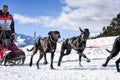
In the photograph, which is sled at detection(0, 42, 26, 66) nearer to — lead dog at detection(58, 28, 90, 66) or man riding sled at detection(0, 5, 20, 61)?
man riding sled at detection(0, 5, 20, 61)

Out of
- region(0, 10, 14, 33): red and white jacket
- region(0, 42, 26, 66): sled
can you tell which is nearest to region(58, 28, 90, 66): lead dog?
region(0, 42, 26, 66): sled

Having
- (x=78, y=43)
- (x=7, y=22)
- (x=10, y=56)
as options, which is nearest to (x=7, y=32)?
(x=7, y=22)

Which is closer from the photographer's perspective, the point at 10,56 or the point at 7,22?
the point at 10,56

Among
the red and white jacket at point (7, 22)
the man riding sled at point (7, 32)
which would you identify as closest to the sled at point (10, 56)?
the man riding sled at point (7, 32)

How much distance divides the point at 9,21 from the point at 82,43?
3.50 m

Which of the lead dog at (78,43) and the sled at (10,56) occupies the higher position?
the lead dog at (78,43)

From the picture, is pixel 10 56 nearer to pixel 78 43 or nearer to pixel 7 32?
pixel 7 32

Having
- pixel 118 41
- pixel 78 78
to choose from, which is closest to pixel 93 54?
pixel 118 41

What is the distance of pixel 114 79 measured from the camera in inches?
388

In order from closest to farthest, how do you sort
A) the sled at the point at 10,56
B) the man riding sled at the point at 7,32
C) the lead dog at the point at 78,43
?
the lead dog at the point at 78,43
the sled at the point at 10,56
the man riding sled at the point at 7,32

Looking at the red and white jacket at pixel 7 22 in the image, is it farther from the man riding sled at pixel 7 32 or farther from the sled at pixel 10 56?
the sled at pixel 10 56

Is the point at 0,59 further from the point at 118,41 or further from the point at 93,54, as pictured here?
the point at 93,54

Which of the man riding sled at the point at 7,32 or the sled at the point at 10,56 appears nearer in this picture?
the sled at the point at 10,56

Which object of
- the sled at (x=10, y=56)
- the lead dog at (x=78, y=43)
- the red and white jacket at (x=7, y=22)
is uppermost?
the red and white jacket at (x=7, y=22)
